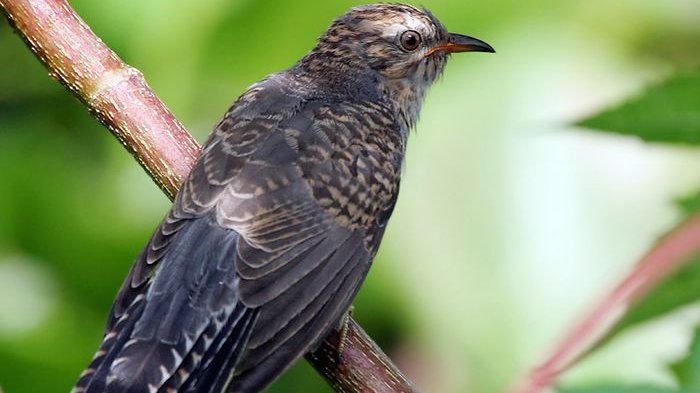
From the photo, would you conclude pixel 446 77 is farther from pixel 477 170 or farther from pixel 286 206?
pixel 286 206

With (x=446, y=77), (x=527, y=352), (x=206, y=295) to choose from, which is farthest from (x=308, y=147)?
(x=446, y=77)

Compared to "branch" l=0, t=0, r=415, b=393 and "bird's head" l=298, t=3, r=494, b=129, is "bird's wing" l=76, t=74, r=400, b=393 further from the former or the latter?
"bird's head" l=298, t=3, r=494, b=129

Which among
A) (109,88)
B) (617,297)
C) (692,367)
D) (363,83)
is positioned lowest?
(692,367)

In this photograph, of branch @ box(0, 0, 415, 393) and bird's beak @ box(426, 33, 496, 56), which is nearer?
branch @ box(0, 0, 415, 393)

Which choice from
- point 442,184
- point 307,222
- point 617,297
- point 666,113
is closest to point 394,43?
point 442,184

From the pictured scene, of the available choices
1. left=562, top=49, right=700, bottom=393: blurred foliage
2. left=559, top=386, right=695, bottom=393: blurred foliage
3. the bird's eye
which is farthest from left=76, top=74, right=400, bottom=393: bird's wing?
left=559, top=386, right=695, bottom=393: blurred foliage

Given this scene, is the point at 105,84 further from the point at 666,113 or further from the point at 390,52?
the point at 666,113
